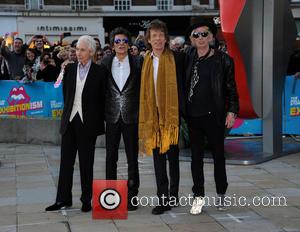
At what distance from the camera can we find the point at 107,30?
3731 cm

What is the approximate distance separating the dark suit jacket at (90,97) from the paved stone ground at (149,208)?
0.96 m

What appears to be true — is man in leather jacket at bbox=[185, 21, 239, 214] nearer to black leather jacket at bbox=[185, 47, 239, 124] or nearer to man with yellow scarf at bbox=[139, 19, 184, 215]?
black leather jacket at bbox=[185, 47, 239, 124]

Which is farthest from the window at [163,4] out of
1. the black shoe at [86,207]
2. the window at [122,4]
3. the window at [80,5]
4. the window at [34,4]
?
the black shoe at [86,207]

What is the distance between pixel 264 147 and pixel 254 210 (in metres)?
3.80

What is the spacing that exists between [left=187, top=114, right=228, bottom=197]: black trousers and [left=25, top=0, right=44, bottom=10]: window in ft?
104

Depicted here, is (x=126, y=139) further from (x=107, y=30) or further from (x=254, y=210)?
(x=107, y=30)

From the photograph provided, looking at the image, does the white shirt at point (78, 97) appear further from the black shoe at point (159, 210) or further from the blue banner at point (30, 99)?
the blue banner at point (30, 99)

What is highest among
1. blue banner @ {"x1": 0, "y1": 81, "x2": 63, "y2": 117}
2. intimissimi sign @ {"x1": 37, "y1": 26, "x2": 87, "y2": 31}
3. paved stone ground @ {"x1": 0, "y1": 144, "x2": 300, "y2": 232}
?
intimissimi sign @ {"x1": 37, "y1": 26, "x2": 87, "y2": 31}

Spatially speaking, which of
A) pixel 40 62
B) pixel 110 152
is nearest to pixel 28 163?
pixel 40 62

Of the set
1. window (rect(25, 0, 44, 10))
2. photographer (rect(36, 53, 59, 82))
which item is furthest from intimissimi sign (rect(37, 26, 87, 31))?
photographer (rect(36, 53, 59, 82))

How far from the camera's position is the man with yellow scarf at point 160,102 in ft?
19.3

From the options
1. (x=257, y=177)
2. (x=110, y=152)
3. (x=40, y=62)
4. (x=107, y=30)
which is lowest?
(x=257, y=177)

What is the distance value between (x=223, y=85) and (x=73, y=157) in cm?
183

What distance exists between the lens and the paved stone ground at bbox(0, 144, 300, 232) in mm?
5520
